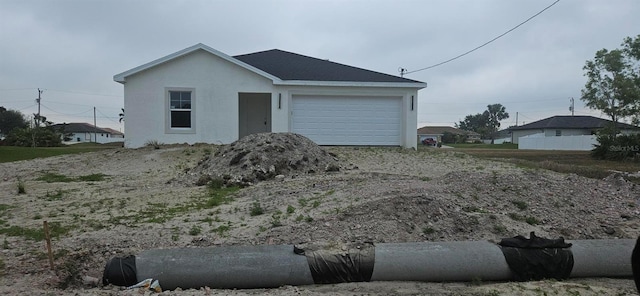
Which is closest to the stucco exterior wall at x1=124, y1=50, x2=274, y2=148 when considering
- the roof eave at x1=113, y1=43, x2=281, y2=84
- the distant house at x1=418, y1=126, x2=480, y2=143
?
the roof eave at x1=113, y1=43, x2=281, y2=84

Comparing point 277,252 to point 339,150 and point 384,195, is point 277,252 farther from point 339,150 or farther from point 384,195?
point 339,150

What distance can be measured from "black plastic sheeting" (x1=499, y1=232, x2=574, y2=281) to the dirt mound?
5.80 m

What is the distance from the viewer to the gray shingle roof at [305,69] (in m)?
16.9

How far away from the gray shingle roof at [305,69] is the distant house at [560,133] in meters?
Answer: 24.4

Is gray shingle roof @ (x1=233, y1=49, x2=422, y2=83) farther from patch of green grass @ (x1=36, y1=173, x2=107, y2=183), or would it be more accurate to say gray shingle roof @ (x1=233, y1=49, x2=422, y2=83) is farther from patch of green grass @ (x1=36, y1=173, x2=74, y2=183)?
patch of green grass @ (x1=36, y1=173, x2=74, y2=183)

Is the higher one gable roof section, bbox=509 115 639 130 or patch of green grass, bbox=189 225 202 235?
gable roof section, bbox=509 115 639 130

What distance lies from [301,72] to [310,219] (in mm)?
12282

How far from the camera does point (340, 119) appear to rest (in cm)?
1683

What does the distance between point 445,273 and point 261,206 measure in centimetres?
332

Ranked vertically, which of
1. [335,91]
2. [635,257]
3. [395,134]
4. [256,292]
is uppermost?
[335,91]

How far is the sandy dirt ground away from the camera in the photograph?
4.33 meters

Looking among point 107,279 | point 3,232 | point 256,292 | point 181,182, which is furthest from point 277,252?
point 181,182

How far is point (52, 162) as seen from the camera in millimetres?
14164

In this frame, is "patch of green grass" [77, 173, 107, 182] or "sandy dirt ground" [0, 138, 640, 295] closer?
"sandy dirt ground" [0, 138, 640, 295]
